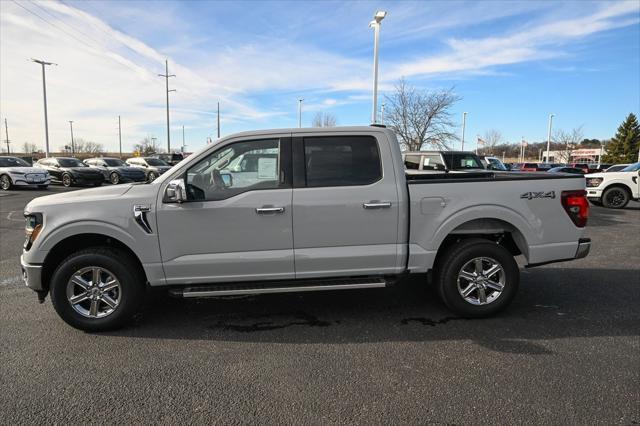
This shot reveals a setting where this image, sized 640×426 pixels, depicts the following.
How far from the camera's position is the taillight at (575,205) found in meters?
4.39

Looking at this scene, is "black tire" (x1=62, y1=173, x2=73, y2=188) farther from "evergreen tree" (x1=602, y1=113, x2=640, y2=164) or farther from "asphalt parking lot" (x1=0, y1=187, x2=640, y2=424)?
"evergreen tree" (x1=602, y1=113, x2=640, y2=164)

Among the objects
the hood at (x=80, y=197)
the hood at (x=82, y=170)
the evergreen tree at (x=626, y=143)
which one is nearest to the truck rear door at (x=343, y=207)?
the hood at (x=80, y=197)

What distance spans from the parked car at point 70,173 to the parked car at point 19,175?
1961mm

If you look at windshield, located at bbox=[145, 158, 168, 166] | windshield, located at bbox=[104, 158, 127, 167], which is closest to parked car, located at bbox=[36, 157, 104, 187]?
windshield, located at bbox=[104, 158, 127, 167]

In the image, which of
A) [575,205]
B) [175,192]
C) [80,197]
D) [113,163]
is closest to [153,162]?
[113,163]

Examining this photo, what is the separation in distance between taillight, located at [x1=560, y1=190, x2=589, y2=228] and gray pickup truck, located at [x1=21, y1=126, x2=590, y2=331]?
0.01 meters

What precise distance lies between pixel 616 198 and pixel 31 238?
16.4 m

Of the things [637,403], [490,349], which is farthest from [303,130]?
[637,403]

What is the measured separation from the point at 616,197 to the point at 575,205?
485 inches

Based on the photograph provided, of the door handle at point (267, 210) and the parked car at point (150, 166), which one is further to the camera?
the parked car at point (150, 166)

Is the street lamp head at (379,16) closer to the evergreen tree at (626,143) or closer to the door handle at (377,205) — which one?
the door handle at (377,205)

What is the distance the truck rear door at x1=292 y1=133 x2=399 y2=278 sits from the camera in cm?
406

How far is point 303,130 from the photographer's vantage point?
4.24 m

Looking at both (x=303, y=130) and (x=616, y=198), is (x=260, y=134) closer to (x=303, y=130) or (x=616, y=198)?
(x=303, y=130)
